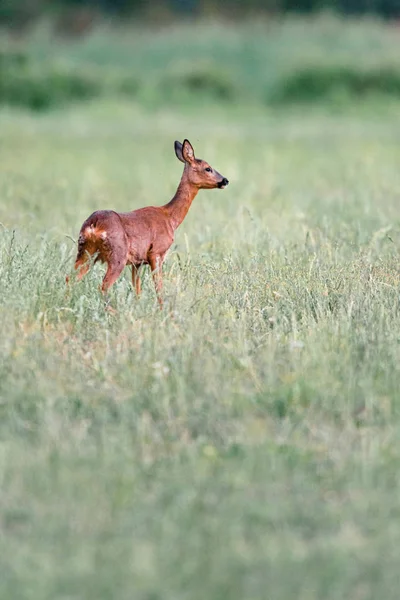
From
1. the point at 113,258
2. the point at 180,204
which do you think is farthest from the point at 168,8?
the point at 113,258

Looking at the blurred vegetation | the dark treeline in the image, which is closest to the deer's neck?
the blurred vegetation

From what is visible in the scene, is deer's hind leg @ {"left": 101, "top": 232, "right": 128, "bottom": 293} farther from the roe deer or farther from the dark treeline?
the dark treeline

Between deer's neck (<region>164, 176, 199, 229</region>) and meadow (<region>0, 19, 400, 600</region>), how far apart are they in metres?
0.37

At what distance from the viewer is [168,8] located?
4309 centimetres

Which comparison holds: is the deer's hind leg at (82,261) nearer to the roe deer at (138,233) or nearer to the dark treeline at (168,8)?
the roe deer at (138,233)

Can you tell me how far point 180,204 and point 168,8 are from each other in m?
36.5

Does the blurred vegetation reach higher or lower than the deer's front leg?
higher

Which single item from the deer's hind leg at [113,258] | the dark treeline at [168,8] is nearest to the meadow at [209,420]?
the deer's hind leg at [113,258]

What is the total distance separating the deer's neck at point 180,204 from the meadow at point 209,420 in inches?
14.4

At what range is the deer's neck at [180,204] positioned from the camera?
787 centimetres

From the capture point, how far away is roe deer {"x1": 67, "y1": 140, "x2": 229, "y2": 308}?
702cm

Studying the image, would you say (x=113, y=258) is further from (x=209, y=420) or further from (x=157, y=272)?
(x=209, y=420)

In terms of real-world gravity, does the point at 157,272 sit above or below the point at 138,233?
below

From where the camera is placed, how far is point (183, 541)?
4.24m
